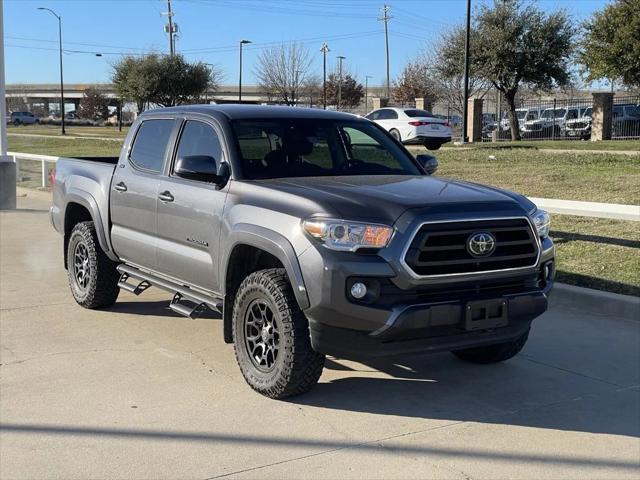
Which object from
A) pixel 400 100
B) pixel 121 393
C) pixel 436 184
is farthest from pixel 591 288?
pixel 400 100

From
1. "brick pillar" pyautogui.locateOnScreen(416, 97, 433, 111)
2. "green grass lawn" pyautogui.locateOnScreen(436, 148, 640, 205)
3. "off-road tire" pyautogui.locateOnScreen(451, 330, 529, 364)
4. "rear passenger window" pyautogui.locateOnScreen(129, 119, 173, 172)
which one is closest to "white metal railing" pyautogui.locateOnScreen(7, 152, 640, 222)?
"rear passenger window" pyautogui.locateOnScreen(129, 119, 173, 172)

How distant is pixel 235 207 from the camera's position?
5.18 metres

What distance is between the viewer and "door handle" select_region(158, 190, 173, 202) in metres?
Answer: 5.92

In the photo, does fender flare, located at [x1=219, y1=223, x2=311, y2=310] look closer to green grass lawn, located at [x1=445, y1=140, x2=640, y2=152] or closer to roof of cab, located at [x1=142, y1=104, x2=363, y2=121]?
roof of cab, located at [x1=142, y1=104, x2=363, y2=121]

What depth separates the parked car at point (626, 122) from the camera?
103 feet

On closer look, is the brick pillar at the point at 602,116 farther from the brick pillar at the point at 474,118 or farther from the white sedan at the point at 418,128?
the white sedan at the point at 418,128

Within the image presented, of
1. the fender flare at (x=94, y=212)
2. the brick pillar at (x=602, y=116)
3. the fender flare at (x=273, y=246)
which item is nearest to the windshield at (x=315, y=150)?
the fender flare at (x=273, y=246)

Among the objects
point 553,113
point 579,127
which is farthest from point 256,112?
point 553,113

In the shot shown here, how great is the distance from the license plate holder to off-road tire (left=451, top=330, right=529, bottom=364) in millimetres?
960

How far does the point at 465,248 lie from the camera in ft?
15.1

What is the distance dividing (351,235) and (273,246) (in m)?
0.56

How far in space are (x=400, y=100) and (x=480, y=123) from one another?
1538 inches

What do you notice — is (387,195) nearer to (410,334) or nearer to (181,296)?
(410,334)

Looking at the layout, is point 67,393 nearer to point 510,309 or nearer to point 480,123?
point 510,309
